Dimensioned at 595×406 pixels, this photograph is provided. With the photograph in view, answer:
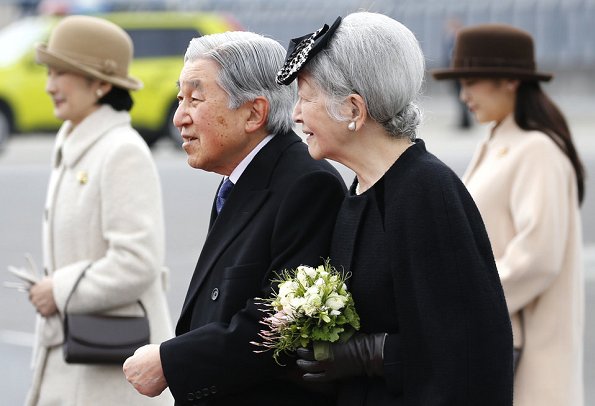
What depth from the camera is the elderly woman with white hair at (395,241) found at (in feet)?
9.29

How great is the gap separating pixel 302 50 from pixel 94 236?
165 centimetres

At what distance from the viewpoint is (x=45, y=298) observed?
4566 millimetres

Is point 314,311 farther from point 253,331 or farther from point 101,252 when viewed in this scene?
point 101,252

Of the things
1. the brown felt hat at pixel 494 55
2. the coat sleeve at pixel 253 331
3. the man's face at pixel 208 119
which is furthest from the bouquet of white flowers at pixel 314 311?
the brown felt hat at pixel 494 55

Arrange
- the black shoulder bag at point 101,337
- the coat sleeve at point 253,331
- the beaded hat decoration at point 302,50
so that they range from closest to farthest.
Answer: the beaded hat decoration at point 302,50
the coat sleeve at point 253,331
the black shoulder bag at point 101,337

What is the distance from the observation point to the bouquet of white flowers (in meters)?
2.96

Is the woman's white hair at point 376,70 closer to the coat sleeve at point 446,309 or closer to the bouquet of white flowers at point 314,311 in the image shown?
the coat sleeve at point 446,309

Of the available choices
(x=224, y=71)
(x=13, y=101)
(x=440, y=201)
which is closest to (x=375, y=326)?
(x=440, y=201)

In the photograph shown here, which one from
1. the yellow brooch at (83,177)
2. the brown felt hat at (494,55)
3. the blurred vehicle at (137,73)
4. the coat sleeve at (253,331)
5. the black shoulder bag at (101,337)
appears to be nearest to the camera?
the coat sleeve at (253,331)

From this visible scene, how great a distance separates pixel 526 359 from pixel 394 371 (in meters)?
1.88

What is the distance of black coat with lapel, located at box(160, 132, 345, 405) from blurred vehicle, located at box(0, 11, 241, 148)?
16.9 meters

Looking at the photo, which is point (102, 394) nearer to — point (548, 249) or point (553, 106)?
point (548, 249)

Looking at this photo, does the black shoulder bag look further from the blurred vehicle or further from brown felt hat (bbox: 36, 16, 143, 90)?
the blurred vehicle

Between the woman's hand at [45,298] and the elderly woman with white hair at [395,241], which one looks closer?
the elderly woman with white hair at [395,241]
